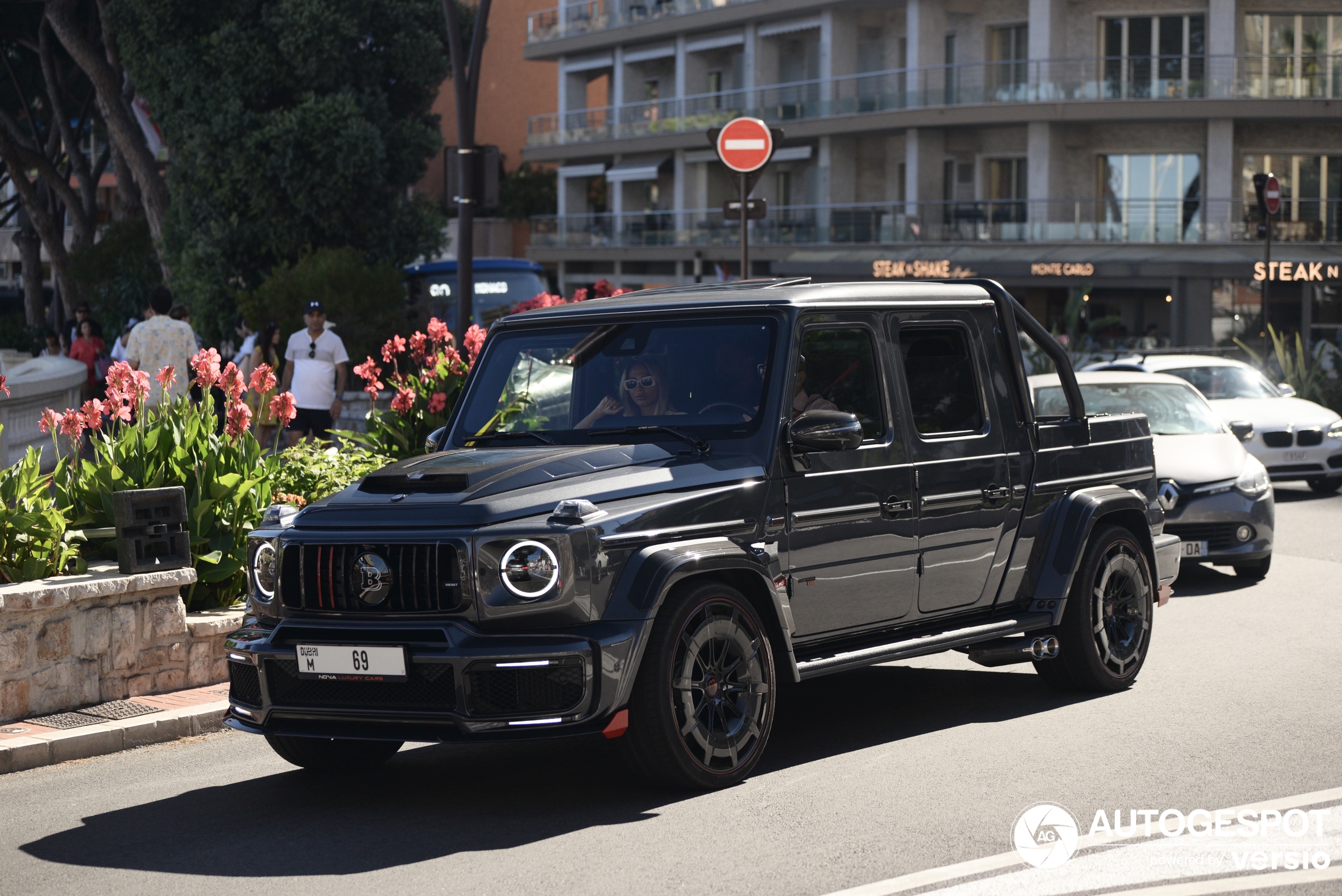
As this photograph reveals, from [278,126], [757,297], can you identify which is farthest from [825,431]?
[278,126]

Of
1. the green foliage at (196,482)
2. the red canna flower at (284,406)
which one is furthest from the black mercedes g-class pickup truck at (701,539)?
the red canna flower at (284,406)

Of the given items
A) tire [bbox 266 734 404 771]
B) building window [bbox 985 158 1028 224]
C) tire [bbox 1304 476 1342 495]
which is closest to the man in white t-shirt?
tire [bbox 266 734 404 771]

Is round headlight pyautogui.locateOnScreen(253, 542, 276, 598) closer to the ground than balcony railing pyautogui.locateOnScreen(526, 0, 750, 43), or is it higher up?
closer to the ground

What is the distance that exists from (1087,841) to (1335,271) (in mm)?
42856

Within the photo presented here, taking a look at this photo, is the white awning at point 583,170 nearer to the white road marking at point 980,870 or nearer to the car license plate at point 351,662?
the car license plate at point 351,662

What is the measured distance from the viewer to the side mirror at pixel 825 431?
649 cm

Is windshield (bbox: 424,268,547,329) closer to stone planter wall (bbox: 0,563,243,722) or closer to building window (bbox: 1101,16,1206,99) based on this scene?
stone planter wall (bbox: 0,563,243,722)

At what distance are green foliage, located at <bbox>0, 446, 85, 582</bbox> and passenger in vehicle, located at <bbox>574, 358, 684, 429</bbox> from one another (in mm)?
2805

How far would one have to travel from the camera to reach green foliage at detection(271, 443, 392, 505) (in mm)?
9805

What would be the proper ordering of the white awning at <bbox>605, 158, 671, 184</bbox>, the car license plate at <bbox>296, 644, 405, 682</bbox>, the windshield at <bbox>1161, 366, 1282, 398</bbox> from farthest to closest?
the white awning at <bbox>605, 158, 671, 184</bbox>, the windshield at <bbox>1161, 366, 1282, 398</bbox>, the car license plate at <bbox>296, 644, 405, 682</bbox>

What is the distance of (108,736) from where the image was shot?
7.50m

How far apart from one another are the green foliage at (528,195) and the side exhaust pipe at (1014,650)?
2522 inches

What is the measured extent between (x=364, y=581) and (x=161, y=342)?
911 cm

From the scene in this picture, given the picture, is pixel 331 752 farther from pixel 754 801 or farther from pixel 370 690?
pixel 754 801
